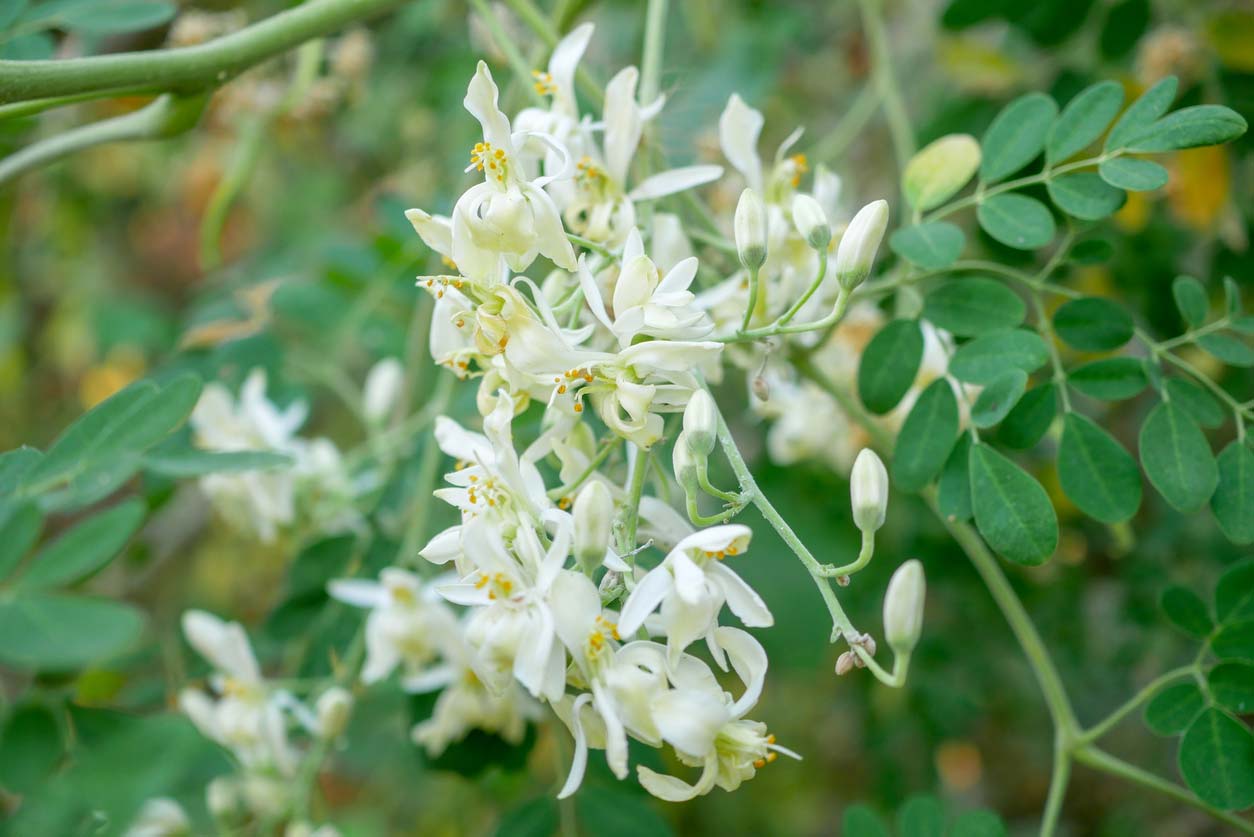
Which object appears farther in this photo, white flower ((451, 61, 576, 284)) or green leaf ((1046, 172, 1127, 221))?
green leaf ((1046, 172, 1127, 221))

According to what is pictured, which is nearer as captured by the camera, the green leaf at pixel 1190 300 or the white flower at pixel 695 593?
the white flower at pixel 695 593

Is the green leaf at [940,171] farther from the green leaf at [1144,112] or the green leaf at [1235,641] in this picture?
the green leaf at [1235,641]

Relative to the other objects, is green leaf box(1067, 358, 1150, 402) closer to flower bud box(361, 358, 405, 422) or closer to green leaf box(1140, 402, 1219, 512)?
green leaf box(1140, 402, 1219, 512)

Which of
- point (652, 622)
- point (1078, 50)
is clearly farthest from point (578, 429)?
point (1078, 50)

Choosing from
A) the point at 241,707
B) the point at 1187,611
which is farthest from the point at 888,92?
Result: the point at 241,707

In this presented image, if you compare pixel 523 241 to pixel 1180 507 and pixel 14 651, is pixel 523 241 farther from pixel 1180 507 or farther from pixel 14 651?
pixel 1180 507

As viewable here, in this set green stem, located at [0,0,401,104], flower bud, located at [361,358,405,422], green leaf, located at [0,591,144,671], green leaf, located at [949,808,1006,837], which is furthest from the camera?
flower bud, located at [361,358,405,422]

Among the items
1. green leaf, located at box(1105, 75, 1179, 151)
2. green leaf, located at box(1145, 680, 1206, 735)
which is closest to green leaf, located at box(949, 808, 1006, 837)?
green leaf, located at box(1145, 680, 1206, 735)

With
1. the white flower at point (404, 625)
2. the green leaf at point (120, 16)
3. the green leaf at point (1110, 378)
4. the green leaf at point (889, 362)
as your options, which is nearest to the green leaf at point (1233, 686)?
the green leaf at point (1110, 378)
